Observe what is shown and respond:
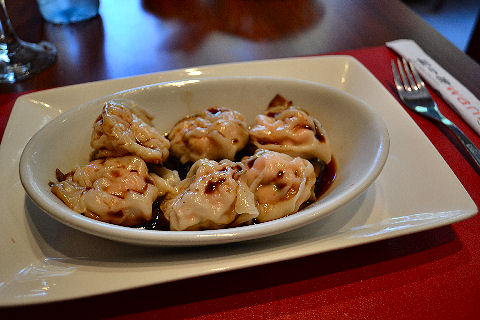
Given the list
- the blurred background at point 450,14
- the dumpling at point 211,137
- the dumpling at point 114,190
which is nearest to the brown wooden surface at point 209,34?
the dumpling at point 211,137

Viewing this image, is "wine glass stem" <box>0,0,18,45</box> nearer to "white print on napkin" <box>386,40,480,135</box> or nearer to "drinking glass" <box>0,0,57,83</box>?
"drinking glass" <box>0,0,57,83</box>

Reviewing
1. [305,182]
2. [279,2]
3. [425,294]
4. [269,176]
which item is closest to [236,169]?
[269,176]

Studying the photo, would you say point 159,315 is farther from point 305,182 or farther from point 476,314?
point 476,314

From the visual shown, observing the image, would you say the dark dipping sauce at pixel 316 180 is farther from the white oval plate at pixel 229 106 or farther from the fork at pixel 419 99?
the fork at pixel 419 99

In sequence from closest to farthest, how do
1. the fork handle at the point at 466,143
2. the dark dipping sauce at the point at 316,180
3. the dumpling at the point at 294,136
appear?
the dark dipping sauce at the point at 316,180, the dumpling at the point at 294,136, the fork handle at the point at 466,143

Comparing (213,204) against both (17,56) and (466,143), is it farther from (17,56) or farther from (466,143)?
(17,56)

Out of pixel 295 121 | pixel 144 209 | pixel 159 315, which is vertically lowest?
pixel 159 315

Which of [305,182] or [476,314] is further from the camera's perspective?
[305,182]

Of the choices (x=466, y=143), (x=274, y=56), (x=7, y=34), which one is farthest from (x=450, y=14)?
(x=7, y=34)
